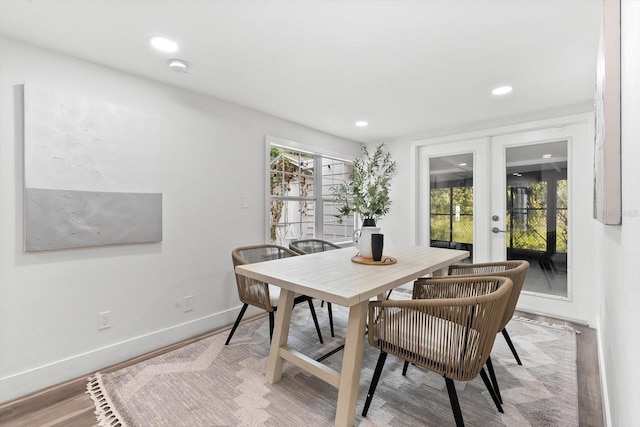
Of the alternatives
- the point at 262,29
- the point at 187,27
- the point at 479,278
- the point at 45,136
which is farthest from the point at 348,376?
the point at 45,136

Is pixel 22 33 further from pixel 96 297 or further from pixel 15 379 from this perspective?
pixel 15 379

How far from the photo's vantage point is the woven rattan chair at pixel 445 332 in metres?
1.34

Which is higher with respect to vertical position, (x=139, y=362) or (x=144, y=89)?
(x=144, y=89)

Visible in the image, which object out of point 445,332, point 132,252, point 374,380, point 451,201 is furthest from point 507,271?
point 132,252

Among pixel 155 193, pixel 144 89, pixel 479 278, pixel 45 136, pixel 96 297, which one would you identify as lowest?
pixel 96 297

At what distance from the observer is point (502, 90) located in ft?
8.85

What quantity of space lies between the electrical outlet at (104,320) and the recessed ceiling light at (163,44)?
76.2 inches

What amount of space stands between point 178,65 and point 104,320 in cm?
197

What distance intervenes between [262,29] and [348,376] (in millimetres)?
2032

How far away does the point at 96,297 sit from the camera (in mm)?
2217

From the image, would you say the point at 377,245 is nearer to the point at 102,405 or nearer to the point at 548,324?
the point at 102,405

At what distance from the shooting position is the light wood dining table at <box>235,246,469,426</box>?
153cm

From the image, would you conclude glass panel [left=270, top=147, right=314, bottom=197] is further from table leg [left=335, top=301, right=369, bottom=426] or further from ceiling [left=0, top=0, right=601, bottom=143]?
table leg [left=335, top=301, right=369, bottom=426]

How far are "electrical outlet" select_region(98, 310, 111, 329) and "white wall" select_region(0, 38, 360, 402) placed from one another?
0.03m
